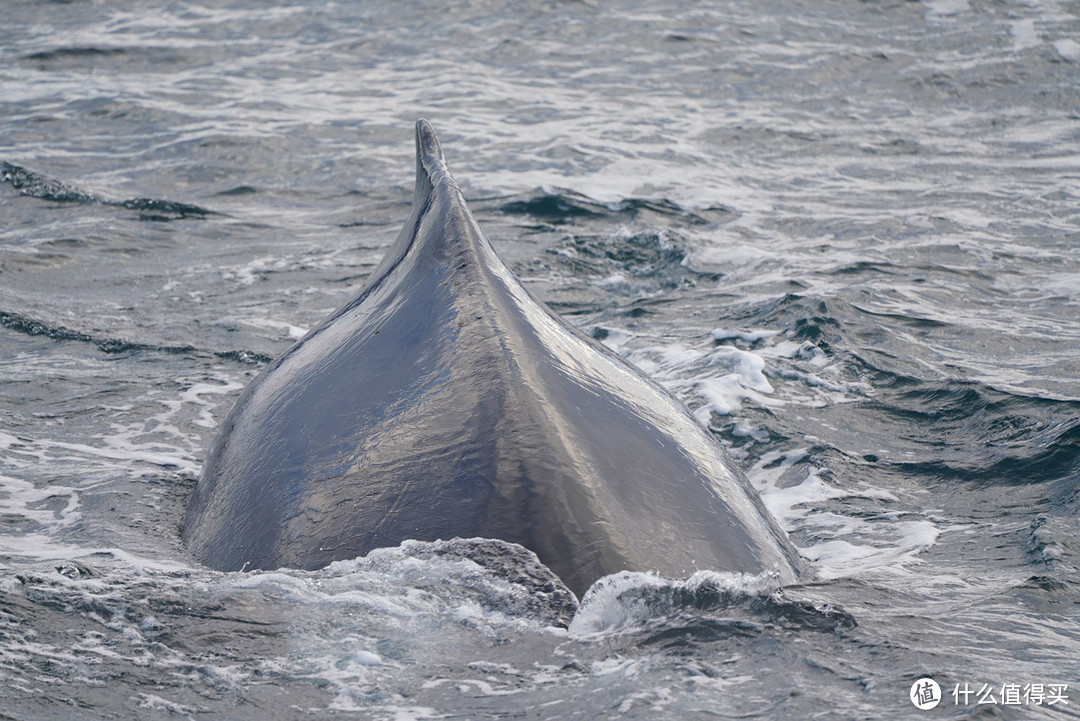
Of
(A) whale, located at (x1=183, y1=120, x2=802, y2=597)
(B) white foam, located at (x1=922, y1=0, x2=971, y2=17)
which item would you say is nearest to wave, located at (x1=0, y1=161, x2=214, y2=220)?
(A) whale, located at (x1=183, y1=120, x2=802, y2=597)

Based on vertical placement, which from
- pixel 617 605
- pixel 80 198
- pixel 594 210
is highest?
pixel 80 198

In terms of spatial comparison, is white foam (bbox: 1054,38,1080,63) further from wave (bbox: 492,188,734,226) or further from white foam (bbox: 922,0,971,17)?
wave (bbox: 492,188,734,226)

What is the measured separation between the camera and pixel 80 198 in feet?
44.8

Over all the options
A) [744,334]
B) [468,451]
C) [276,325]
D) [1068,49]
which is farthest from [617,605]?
[1068,49]

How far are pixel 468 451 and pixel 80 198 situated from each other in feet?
35.5

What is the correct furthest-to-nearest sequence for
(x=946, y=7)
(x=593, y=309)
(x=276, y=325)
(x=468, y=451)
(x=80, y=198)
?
(x=946, y=7)
(x=80, y=198)
(x=593, y=309)
(x=276, y=325)
(x=468, y=451)

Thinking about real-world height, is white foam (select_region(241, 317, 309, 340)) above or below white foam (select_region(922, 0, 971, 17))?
below

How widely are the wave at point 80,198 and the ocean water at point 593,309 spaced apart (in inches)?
2.5

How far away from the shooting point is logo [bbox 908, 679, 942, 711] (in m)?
3.62

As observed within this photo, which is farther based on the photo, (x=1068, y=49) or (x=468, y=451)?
(x=1068, y=49)

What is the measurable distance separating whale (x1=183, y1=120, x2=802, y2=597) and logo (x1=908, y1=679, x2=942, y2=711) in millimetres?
756

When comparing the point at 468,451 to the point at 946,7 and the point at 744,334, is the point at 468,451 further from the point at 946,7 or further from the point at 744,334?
the point at 946,7

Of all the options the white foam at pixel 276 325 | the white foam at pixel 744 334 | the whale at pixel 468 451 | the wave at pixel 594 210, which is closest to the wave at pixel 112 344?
the white foam at pixel 276 325

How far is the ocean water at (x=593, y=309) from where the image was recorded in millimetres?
3861
